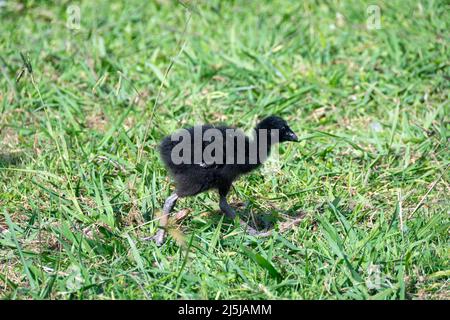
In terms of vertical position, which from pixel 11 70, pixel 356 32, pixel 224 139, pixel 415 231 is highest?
pixel 356 32

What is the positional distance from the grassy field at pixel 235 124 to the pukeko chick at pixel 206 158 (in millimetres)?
313

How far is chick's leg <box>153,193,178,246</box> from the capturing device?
462 cm

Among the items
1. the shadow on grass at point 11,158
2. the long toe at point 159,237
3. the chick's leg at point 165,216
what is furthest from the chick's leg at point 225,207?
the shadow on grass at point 11,158

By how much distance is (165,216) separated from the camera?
4.77 metres

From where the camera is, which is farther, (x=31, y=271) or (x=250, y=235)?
(x=250, y=235)

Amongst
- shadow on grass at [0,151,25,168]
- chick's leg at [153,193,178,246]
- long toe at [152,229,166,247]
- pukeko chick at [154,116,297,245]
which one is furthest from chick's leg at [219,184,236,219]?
shadow on grass at [0,151,25,168]

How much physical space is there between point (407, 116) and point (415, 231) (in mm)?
1967

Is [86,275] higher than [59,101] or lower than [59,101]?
A: lower

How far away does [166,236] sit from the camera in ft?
15.3

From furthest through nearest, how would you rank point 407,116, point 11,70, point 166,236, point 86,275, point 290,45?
1. point 290,45
2. point 11,70
3. point 407,116
4. point 166,236
5. point 86,275

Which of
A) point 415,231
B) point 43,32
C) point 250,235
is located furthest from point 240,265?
point 43,32

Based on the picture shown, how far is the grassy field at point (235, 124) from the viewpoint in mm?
4277

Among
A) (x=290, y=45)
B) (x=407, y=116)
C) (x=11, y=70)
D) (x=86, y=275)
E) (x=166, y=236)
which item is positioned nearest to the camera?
(x=86, y=275)

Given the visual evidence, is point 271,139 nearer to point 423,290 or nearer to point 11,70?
point 423,290
